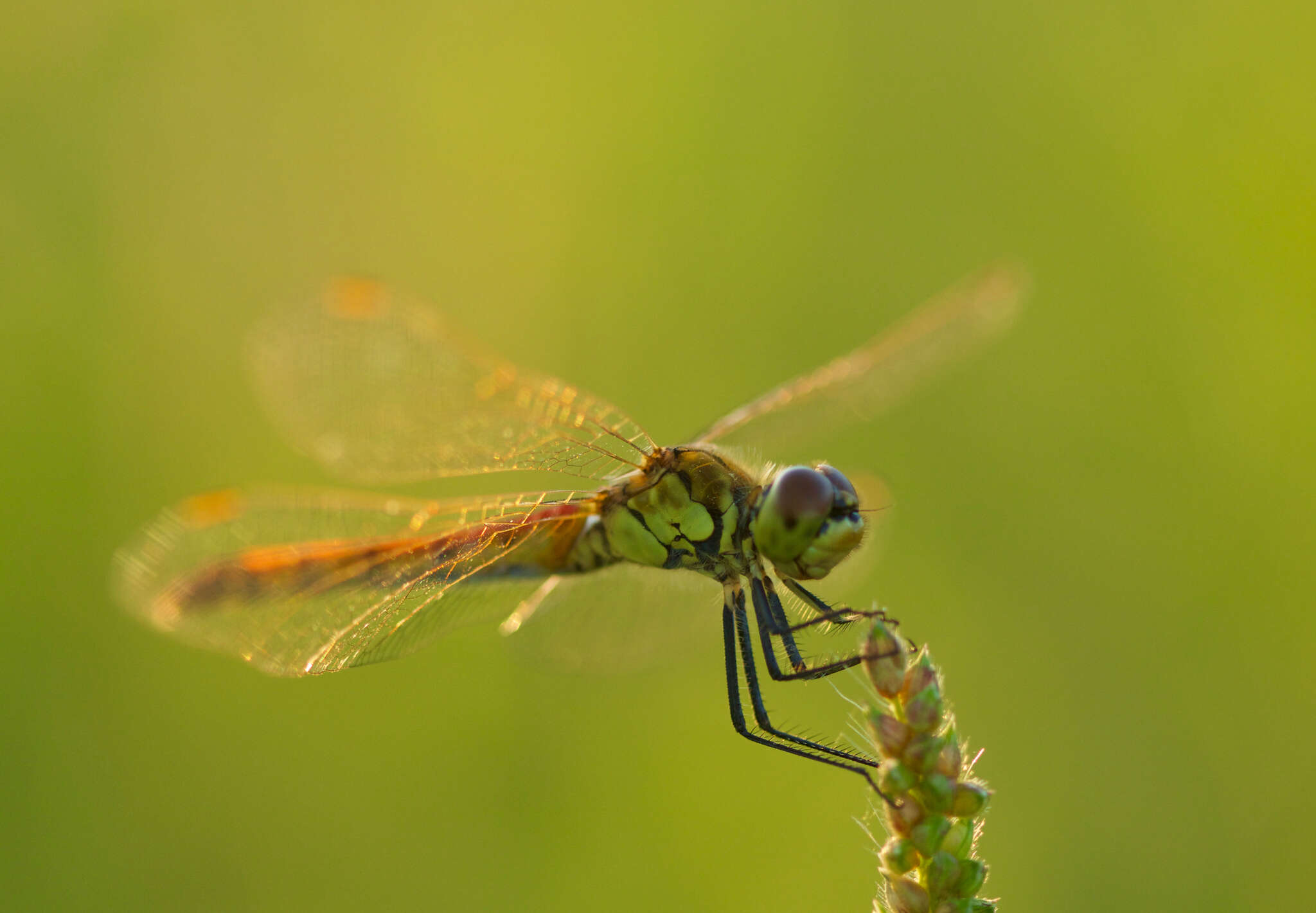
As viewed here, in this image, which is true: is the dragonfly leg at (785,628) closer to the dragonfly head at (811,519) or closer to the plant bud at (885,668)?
the dragonfly head at (811,519)

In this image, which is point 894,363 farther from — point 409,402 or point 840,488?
point 409,402

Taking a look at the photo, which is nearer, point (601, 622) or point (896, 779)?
point (896, 779)

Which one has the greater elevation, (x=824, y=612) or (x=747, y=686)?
(x=824, y=612)

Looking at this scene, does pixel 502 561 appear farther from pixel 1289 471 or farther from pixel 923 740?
pixel 1289 471

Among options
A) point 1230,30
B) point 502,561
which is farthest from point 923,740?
point 1230,30

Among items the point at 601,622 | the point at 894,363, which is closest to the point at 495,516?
the point at 601,622

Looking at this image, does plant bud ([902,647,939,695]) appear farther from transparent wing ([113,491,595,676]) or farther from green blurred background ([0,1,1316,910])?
green blurred background ([0,1,1316,910])

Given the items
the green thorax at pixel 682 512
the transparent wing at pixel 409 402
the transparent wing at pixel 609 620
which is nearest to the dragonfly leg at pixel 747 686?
the green thorax at pixel 682 512
